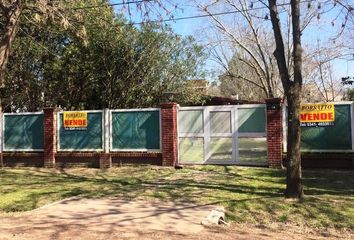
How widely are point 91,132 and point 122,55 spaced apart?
6.15 metres

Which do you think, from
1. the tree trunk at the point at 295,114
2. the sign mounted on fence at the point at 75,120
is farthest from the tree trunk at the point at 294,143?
the sign mounted on fence at the point at 75,120

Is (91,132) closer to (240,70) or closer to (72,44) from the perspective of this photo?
(72,44)

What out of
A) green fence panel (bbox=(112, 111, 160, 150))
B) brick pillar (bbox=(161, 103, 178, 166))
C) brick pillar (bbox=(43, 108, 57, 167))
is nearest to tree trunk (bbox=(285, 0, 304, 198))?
brick pillar (bbox=(161, 103, 178, 166))

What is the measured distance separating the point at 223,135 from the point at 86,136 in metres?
5.12

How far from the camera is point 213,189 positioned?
12195mm

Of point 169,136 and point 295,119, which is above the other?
point 295,119

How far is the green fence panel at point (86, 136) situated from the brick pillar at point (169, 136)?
8.30 feet

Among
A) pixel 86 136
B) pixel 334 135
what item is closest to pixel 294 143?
pixel 334 135

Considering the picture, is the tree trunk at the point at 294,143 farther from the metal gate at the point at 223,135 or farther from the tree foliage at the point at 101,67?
the tree foliage at the point at 101,67

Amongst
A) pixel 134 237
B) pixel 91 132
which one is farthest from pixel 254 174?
pixel 134 237

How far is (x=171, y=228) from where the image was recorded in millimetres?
8203

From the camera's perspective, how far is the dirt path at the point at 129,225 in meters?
7.72

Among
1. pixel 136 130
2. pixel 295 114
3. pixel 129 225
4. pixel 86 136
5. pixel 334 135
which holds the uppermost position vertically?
pixel 295 114

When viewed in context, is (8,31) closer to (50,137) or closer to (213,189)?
(213,189)
